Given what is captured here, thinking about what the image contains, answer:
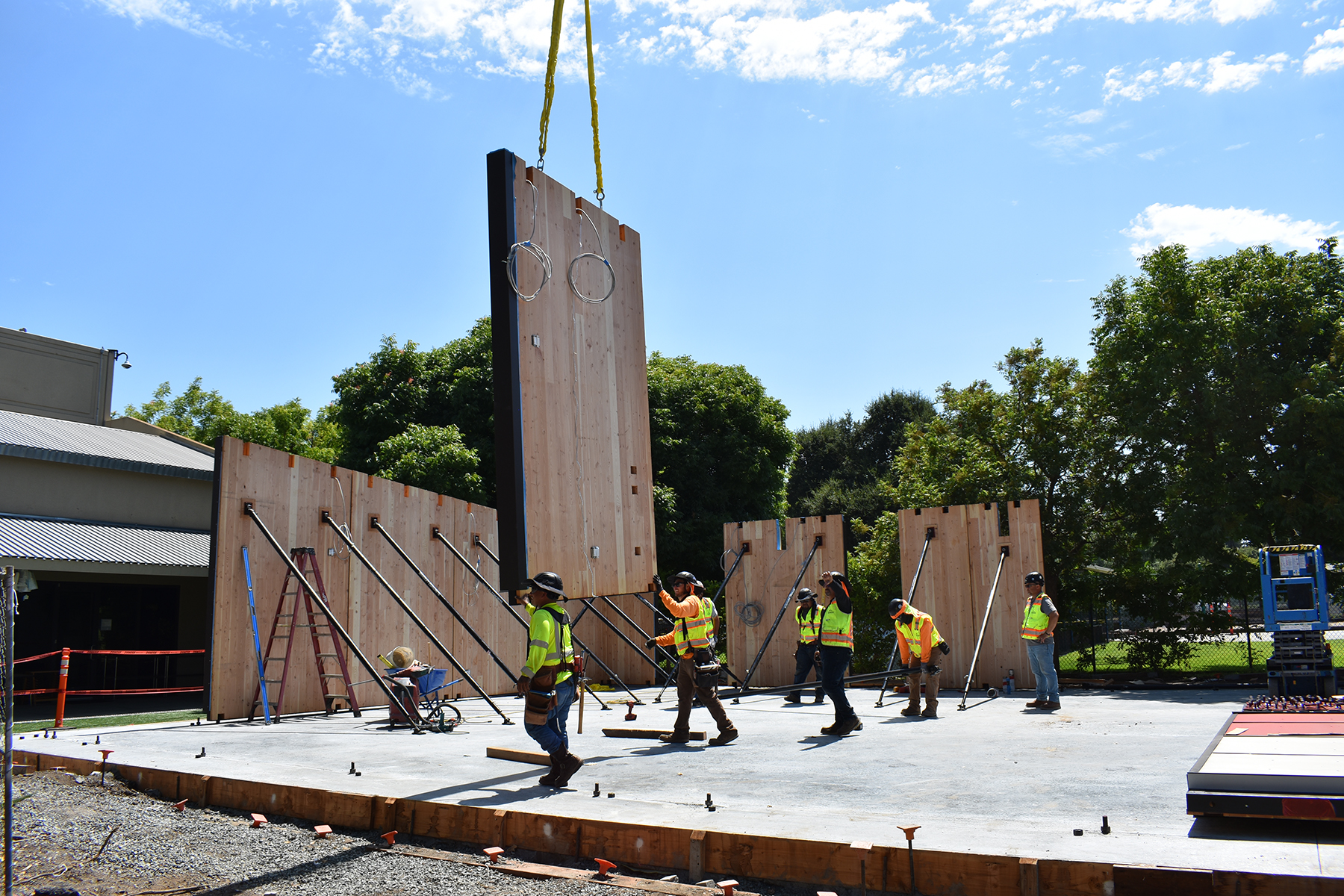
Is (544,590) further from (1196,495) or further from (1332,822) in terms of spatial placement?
(1196,495)

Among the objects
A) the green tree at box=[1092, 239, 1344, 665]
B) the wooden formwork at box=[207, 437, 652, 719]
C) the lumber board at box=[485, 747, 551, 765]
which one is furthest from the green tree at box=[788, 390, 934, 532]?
the lumber board at box=[485, 747, 551, 765]

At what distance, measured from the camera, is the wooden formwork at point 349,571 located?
1241 centimetres

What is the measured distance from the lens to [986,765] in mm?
7875

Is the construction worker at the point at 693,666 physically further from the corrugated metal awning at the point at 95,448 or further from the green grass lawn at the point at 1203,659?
the green grass lawn at the point at 1203,659

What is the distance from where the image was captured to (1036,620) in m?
13.1

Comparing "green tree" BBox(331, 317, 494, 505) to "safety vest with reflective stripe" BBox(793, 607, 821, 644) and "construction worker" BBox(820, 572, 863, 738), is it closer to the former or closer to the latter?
"safety vest with reflective stripe" BBox(793, 607, 821, 644)


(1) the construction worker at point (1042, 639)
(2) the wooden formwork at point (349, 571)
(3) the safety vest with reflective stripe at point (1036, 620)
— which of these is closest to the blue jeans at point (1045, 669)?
(1) the construction worker at point (1042, 639)

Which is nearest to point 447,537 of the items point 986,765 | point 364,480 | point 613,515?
point 364,480

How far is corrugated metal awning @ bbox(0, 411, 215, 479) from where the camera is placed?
60.6 feet

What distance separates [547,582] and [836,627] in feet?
15.0

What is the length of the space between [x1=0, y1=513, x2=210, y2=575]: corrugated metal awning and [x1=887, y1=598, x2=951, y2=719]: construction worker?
40.5 feet

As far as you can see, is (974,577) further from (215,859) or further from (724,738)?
(215,859)

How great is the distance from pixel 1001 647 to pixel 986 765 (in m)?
9.46

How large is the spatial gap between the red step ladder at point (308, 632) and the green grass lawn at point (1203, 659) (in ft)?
50.5
